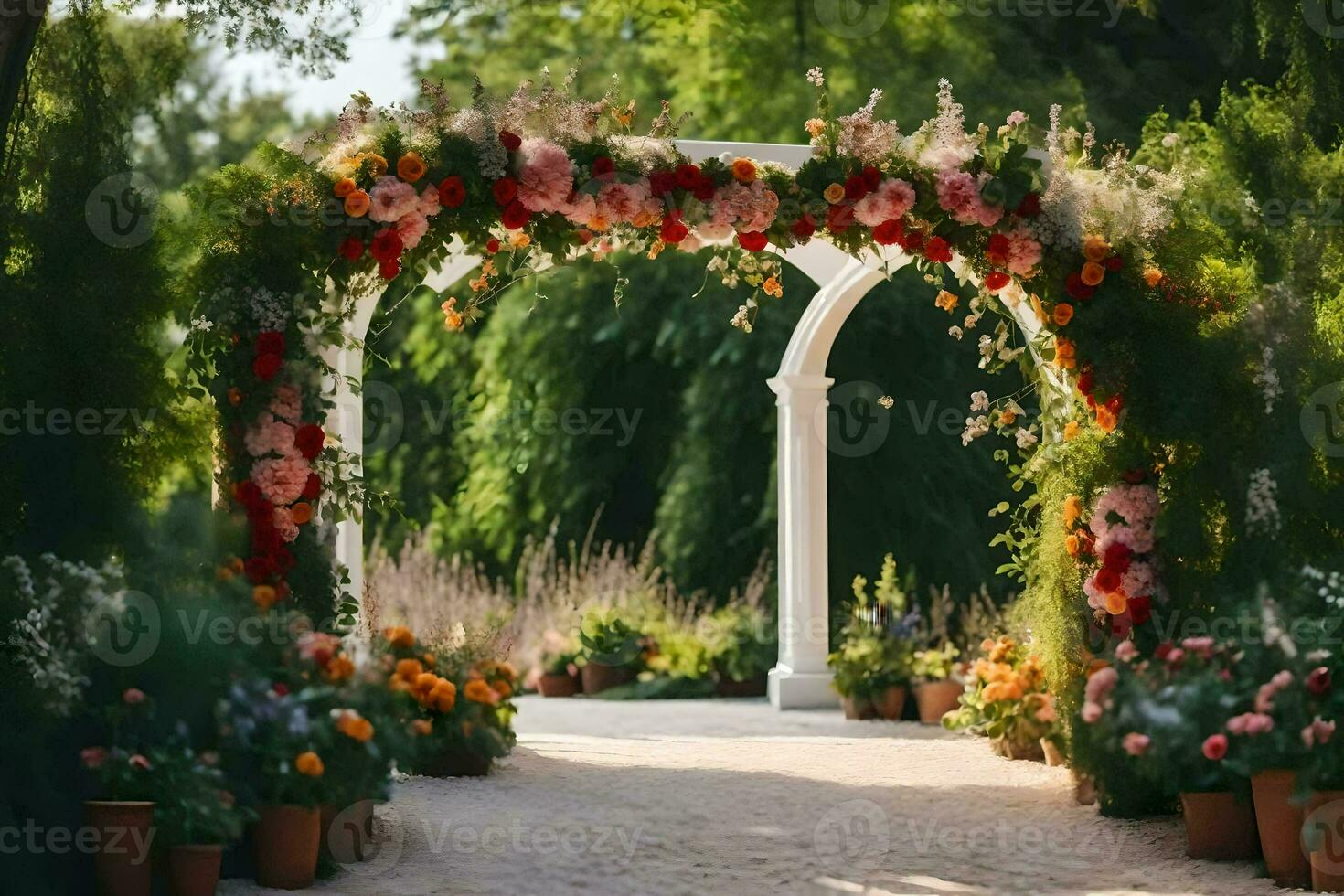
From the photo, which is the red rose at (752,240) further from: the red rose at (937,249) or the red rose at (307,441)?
the red rose at (307,441)

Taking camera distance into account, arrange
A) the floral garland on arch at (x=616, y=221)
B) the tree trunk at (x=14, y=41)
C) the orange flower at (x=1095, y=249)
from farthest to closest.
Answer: the orange flower at (x=1095, y=249) < the floral garland on arch at (x=616, y=221) < the tree trunk at (x=14, y=41)

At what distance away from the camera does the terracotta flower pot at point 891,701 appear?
34.1 ft

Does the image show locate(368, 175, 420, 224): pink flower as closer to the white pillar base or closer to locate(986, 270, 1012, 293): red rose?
locate(986, 270, 1012, 293): red rose

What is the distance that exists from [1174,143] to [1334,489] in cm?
211

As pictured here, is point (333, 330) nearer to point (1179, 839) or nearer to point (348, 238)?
point (348, 238)

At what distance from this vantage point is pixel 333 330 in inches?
261

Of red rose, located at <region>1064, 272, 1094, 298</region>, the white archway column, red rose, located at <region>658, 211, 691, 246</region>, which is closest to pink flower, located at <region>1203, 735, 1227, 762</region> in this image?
red rose, located at <region>1064, 272, 1094, 298</region>

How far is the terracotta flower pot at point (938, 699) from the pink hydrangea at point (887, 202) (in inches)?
162

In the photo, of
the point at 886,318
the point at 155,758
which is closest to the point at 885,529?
the point at 886,318

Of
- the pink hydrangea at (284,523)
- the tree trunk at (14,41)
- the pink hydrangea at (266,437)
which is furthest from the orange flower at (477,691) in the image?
the tree trunk at (14,41)

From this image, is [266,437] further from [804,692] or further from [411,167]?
[804,692]

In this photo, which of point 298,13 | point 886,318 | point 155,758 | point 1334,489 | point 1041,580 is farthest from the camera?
point 886,318

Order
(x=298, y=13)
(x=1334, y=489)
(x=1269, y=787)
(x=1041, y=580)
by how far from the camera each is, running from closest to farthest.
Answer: (x=1269, y=787), (x=1334, y=489), (x=298, y=13), (x=1041, y=580)

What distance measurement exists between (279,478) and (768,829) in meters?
2.40
